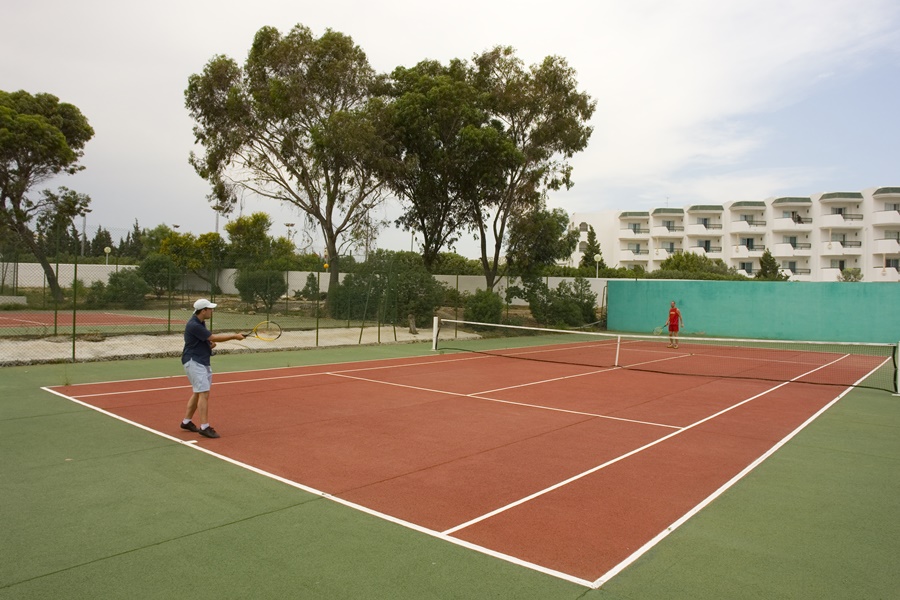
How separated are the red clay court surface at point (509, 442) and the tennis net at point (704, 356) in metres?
2.04

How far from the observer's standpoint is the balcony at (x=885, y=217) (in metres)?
58.9

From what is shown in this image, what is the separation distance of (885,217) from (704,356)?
49420 mm

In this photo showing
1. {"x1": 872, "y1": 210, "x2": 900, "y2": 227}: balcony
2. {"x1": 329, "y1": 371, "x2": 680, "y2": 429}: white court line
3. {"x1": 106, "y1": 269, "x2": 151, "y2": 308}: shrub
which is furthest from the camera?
{"x1": 872, "y1": 210, "x2": 900, "y2": 227}: balcony

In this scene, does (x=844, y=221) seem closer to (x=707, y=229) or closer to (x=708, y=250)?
(x=707, y=229)

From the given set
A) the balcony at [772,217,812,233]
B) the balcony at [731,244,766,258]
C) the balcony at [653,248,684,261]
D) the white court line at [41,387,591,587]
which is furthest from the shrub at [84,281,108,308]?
the balcony at [772,217,812,233]

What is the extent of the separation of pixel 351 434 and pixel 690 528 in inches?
192

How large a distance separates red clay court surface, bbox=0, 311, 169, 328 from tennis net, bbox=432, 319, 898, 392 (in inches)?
423

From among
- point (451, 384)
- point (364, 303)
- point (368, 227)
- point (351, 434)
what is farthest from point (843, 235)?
point (351, 434)

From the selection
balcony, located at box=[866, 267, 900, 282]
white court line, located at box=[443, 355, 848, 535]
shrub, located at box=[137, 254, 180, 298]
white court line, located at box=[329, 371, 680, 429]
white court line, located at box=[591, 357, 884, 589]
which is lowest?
white court line, located at box=[591, 357, 884, 589]

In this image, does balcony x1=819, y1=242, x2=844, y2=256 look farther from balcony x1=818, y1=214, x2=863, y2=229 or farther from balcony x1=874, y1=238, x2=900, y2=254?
balcony x1=874, y1=238, x2=900, y2=254

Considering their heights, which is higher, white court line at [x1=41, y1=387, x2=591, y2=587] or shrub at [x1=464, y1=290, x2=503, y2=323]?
shrub at [x1=464, y1=290, x2=503, y2=323]

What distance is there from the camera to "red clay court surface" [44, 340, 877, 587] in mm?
5754

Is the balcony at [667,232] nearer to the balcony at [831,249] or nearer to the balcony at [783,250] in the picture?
the balcony at [783,250]

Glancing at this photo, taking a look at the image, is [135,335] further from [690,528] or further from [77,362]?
[690,528]
